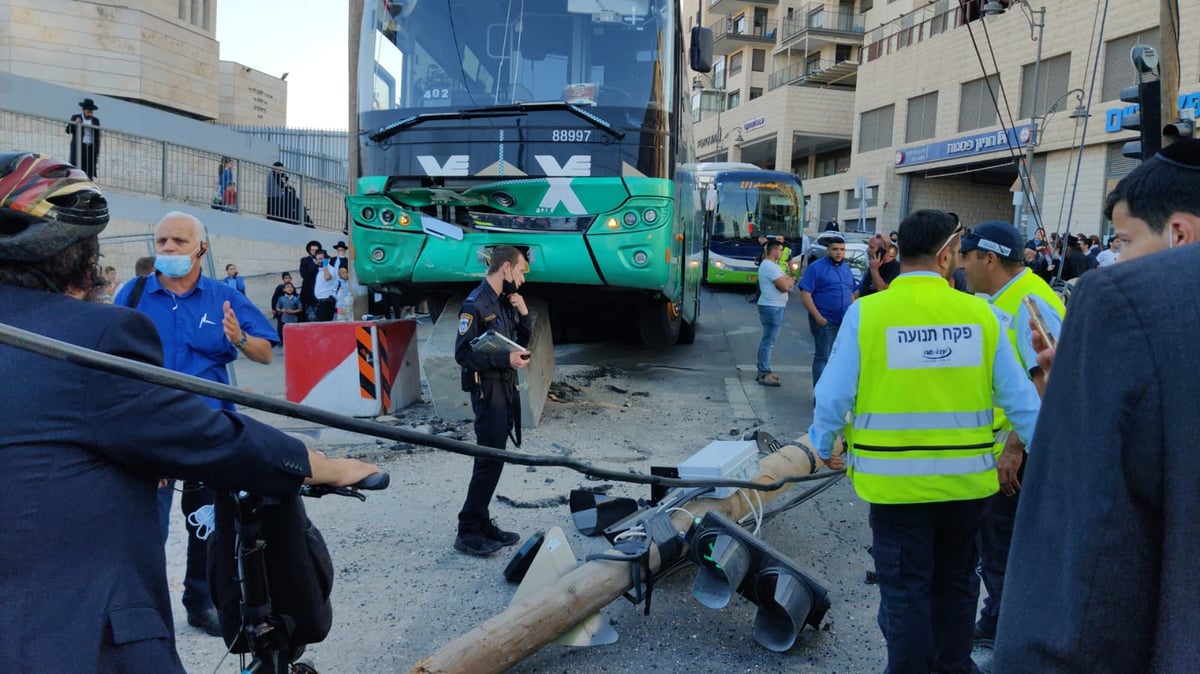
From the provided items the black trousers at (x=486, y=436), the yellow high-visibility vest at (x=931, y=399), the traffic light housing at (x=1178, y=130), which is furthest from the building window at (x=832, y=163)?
the yellow high-visibility vest at (x=931, y=399)

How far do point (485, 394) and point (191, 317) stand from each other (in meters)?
1.67

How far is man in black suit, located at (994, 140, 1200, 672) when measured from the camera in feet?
3.03

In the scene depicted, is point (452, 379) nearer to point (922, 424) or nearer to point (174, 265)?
point (174, 265)

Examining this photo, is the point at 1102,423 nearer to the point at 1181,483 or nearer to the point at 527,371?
the point at 1181,483

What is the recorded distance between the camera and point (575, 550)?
15.6 feet

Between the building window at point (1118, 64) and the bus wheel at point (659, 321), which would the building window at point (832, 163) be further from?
the bus wheel at point (659, 321)

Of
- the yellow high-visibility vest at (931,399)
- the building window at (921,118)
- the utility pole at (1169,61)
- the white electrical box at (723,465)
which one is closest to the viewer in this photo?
the yellow high-visibility vest at (931,399)

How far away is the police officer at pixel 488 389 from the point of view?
463cm

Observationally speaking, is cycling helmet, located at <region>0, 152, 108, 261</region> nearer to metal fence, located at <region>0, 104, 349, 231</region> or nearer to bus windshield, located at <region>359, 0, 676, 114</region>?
bus windshield, located at <region>359, 0, 676, 114</region>

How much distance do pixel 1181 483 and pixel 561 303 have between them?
28.4 ft

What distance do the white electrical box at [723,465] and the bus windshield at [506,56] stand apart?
4.17 meters

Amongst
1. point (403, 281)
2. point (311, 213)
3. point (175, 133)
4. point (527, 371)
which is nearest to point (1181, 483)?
point (527, 371)

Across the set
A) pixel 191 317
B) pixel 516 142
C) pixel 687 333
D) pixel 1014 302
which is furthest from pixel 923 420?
pixel 687 333

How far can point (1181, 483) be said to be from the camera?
92cm
